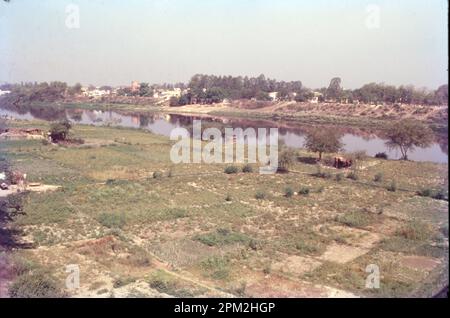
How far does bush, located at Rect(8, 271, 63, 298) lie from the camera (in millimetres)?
7883

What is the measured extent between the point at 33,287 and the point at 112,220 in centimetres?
541

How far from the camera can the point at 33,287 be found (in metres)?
8.16

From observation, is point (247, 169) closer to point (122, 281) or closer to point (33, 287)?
point (122, 281)

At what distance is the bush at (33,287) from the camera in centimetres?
788

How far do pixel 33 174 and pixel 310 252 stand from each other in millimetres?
15147

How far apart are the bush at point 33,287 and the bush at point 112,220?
4.46 meters

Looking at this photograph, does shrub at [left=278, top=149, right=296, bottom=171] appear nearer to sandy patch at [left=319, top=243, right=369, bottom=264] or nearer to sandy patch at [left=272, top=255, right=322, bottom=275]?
sandy patch at [left=319, top=243, right=369, bottom=264]

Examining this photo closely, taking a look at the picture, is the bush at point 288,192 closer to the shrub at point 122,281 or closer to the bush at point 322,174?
the bush at point 322,174

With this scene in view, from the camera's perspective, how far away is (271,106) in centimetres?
8362

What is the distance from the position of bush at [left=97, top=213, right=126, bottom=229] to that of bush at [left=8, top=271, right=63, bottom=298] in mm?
4459

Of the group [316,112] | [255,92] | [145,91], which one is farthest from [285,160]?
[145,91]

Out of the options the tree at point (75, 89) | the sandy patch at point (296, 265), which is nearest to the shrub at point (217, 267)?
the sandy patch at point (296, 265)
